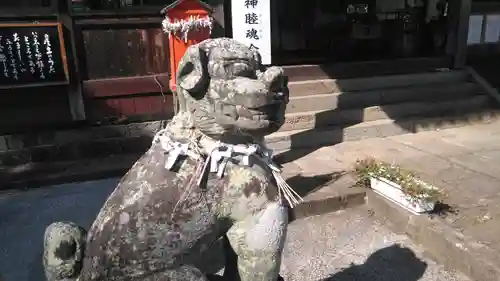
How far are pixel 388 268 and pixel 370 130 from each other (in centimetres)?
335

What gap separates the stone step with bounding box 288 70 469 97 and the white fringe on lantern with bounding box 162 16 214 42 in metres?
2.25

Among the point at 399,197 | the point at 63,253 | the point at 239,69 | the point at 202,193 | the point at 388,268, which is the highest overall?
the point at 239,69

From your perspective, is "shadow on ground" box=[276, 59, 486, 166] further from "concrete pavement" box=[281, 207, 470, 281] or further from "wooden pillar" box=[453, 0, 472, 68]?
"concrete pavement" box=[281, 207, 470, 281]

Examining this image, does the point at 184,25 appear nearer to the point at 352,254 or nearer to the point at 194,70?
the point at 352,254

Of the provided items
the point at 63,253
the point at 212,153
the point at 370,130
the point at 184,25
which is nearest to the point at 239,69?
the point at 212,153

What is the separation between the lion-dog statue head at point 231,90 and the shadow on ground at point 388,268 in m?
2.03

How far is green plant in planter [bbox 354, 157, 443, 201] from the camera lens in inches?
149

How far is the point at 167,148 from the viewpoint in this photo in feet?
4.90

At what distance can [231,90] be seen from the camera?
4.65 ft

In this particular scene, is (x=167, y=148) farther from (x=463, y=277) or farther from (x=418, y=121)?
(x=418, y=121)

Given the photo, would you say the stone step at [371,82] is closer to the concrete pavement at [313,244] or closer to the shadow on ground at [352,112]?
the shadow on ground at [352,112]

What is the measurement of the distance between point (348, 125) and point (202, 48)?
5183 millimetres

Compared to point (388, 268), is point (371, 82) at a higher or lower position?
higher

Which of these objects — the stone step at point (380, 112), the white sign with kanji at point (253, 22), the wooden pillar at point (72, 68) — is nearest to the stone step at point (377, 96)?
the stone step at point (380, 112)
